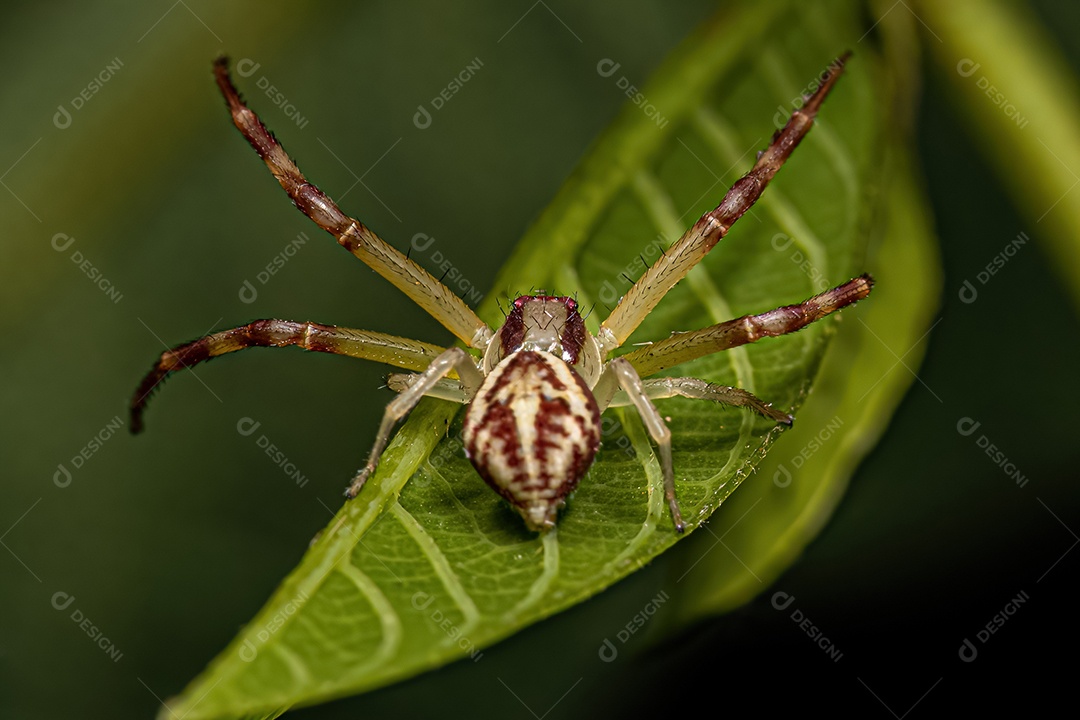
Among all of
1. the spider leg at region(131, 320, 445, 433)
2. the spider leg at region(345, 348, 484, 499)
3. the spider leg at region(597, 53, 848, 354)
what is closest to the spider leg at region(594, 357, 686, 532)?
the spider leg at region(597, 53, 848, 354)

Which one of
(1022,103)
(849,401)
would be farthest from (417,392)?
(1022,103)

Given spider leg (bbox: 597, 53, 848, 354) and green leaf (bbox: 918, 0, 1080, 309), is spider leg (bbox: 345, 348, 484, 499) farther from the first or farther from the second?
green leaf (bbox: 918, 0, 1080, 309)

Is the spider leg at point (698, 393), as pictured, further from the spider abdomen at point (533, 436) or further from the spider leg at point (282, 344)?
the spider leg at point (282, 344)

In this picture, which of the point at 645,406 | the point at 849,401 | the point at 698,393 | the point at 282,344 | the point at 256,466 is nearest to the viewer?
the point at 849,401

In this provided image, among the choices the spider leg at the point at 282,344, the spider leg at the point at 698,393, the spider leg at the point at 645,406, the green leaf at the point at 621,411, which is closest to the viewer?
the green leaf at the point at 621,411

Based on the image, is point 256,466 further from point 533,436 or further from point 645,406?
point 645,406

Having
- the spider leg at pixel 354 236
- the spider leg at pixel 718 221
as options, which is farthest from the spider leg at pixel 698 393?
the spider leg at pixel 354 236

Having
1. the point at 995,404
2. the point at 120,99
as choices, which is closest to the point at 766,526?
the point at 995,404

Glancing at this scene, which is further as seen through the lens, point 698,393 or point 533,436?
point 698,393
